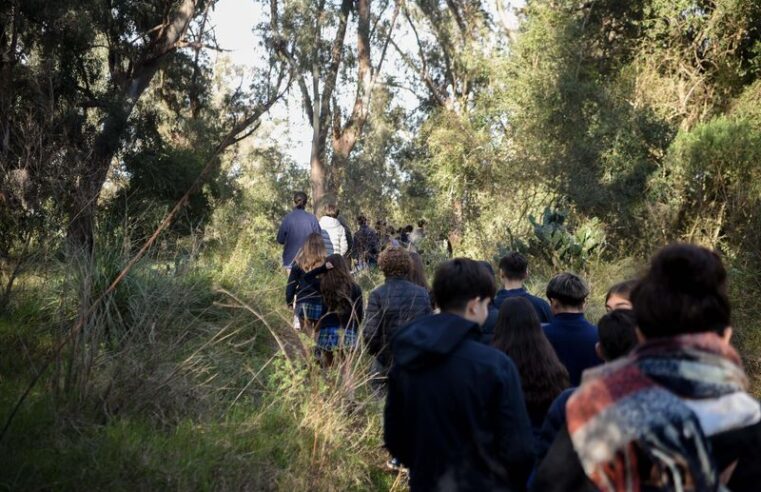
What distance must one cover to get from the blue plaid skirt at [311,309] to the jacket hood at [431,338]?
13.4 feet

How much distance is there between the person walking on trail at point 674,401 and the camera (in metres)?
2.21

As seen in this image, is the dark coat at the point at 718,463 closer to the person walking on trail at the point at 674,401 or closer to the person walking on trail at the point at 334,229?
the person walking on trail at the point at 674,401

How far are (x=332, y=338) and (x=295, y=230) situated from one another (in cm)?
458

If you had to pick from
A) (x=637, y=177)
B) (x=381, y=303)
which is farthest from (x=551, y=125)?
(x=381, y=303)

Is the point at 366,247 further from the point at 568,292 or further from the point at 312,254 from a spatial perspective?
the point at 568,292

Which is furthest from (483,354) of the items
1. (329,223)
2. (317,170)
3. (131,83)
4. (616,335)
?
(317,170)

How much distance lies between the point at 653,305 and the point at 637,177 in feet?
64.8

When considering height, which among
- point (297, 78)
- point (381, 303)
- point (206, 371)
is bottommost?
point (206, 371)

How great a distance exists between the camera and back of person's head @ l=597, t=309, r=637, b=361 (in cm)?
383

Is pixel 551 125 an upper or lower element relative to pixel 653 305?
upper

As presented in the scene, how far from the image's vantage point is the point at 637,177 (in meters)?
21.2

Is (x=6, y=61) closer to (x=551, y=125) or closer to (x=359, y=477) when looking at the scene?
(x=359, y=477)

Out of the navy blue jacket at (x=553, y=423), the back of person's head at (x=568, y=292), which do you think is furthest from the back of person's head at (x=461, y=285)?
the back of person's head at (x=568, y=292)

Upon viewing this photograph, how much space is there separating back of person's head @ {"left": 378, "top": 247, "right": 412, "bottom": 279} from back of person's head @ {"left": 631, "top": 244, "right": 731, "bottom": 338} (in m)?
4.36
